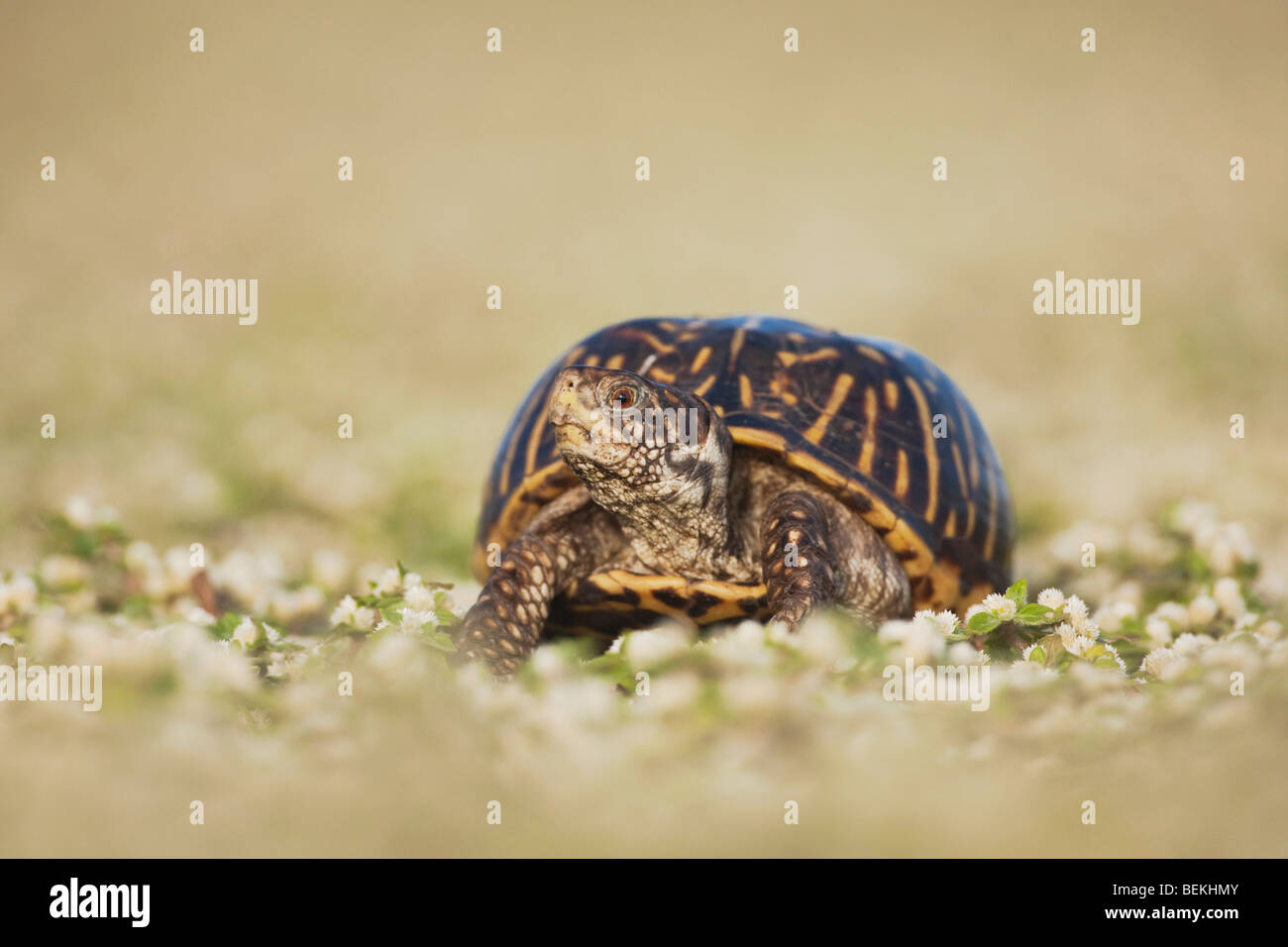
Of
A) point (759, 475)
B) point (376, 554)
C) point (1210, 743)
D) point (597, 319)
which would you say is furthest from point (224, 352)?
point (1210, 743)

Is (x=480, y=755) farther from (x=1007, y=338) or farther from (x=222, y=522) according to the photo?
(x=1007, y=338)

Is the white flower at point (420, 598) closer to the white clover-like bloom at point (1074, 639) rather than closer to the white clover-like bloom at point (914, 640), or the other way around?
the white clover-like bloom at point (914, 640)

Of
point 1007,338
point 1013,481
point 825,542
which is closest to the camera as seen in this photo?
point 825,542

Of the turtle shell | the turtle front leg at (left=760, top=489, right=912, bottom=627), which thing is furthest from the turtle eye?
the turtle front leg at (left=760, top=489, right=912, bottom=627)

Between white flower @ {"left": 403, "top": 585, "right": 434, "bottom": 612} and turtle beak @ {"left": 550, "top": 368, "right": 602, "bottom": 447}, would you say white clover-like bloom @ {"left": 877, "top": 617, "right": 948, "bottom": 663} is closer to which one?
turtle beak @ {"left": 550, "top": 368, "right": 602, "bottom": 447}

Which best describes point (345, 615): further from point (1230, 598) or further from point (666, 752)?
point (1230, 598)

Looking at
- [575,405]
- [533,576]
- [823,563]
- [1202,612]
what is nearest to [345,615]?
[533,576]

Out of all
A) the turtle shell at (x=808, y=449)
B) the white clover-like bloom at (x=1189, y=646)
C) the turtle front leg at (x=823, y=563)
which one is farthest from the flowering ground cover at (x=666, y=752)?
the turtle shell at (x=808, y=449)
